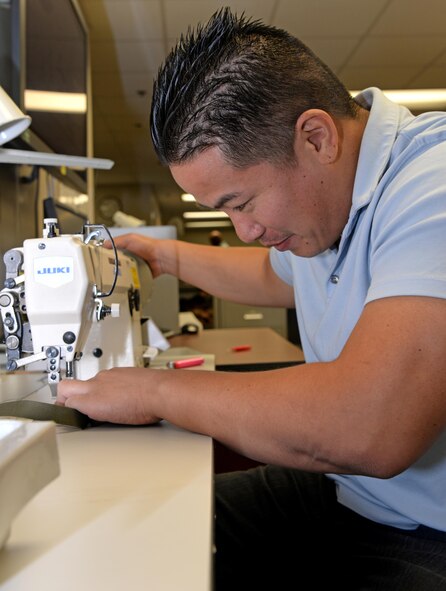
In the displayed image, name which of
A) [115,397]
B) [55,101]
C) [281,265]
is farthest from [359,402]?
[55,101]

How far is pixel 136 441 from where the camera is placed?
769 millimetres

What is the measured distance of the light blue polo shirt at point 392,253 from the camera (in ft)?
2.18

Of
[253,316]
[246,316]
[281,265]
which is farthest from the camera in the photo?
[246,316]

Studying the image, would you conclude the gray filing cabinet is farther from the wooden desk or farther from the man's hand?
the man's hand

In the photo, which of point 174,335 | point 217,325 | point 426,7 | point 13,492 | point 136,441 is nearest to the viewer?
point 13,492

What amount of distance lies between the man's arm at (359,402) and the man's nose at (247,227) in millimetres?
301

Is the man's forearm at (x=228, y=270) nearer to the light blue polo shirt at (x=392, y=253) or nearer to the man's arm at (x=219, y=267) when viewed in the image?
the man's arm at (x=219, y=267)

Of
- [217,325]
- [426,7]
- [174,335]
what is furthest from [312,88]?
[217,325]

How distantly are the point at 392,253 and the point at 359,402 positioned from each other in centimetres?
20

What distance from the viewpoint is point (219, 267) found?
161 cm

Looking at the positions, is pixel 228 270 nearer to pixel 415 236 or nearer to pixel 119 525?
pixel 415 236

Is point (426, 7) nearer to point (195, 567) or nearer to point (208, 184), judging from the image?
point (208, 184)

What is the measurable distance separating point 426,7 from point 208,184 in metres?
2.94

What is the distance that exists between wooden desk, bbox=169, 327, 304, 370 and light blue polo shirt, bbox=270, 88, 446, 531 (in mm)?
607
